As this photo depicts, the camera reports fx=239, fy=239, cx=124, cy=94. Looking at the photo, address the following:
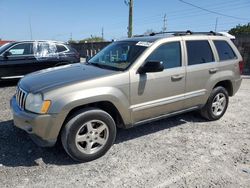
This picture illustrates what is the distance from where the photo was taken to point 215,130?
4570 millimetres

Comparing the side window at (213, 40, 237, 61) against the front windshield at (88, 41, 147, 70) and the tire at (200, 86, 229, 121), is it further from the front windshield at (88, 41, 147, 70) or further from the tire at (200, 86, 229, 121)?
the front windshield at (88, 41, 147, 70)

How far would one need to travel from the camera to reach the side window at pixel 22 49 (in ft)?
27.2

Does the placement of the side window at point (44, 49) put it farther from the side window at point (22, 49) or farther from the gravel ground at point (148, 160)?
the gravel ground at point (148, 160)

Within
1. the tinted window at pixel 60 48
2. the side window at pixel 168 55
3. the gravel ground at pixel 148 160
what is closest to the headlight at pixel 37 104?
the gravel ground at pixel 148 160

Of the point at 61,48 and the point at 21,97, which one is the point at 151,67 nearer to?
the point at 21,97

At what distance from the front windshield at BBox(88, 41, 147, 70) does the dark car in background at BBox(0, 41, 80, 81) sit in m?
4.64

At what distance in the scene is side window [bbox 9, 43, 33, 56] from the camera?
27.2 ft

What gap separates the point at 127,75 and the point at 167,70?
2.69ft

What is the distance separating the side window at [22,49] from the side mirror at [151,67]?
6.15 m

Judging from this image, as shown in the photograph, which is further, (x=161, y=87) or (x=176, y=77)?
(x=176, y=77)

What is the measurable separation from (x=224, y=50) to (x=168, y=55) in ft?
5.24

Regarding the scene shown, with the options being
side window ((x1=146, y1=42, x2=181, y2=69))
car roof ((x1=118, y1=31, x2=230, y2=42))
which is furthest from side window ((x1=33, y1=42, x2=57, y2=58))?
side window ((x1=146, y1=42, x2=181, y2=69))

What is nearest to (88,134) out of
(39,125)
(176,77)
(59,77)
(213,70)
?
(39,125)

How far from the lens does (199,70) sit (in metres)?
4.40
